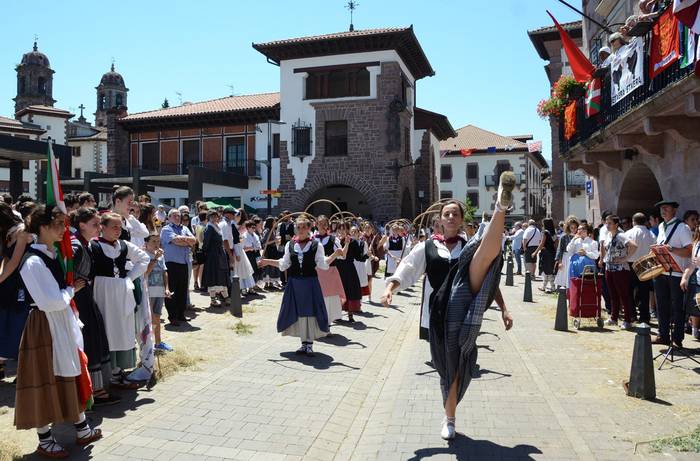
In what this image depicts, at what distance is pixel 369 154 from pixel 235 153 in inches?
360

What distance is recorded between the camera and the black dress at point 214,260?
40.3 ft

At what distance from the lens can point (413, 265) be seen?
555cm

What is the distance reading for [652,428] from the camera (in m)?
5.38

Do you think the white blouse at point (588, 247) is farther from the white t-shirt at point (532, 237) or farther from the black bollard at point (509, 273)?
the white t-shirt at point (532, 237)

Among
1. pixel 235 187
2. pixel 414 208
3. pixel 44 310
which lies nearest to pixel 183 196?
pixel 235 187

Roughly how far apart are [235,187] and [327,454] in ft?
103

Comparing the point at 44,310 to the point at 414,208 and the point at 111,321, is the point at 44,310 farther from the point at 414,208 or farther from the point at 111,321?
the point at 414,208

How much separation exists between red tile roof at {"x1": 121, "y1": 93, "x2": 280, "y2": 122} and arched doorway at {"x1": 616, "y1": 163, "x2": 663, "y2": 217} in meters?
23.2

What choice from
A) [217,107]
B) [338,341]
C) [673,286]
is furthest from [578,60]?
[217,107]

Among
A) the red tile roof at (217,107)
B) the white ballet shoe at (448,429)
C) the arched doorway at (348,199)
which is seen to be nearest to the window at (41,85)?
the red tile roof at (217,107)

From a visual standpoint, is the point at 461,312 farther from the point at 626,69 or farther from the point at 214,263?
the point at 626,69

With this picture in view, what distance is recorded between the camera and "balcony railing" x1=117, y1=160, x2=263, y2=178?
35.7m

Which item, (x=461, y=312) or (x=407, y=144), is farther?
(x=407, y=144)

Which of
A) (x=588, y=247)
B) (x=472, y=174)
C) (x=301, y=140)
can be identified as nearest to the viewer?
(x=588, y=247)
